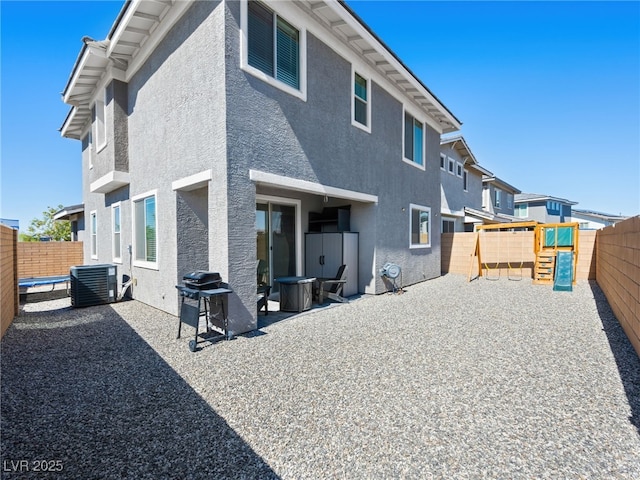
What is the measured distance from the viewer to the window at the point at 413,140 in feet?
39.0

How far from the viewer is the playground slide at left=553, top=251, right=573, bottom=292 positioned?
1137cm

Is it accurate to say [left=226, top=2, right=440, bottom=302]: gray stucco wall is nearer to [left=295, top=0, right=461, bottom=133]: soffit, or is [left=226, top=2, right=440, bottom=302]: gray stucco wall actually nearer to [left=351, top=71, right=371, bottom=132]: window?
[left=351, top=71, right=371, bottom=132]: window

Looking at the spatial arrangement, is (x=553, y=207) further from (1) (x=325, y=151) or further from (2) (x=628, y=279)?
(1) (x=325, y=151)

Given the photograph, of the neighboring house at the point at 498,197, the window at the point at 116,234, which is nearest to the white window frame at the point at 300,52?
the window at the point at 116,234

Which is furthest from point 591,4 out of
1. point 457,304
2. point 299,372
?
point 299,372

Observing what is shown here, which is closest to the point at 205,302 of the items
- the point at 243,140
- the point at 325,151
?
the point at 243,140

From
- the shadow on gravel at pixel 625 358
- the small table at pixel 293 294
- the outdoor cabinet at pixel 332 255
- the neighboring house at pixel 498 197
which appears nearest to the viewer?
the shadow on gravel at pixel 625 358

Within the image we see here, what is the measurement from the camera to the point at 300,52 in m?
7.19

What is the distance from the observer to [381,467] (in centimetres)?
250

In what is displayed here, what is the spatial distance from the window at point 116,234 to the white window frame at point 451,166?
17.2 meters

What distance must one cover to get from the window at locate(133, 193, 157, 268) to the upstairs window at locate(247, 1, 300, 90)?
166 inches

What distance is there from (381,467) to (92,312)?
8337mm

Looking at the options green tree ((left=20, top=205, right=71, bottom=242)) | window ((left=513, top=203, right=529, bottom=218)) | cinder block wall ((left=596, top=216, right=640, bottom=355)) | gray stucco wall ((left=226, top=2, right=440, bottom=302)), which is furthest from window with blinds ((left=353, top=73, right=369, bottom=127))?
green tree ((left=20, top=205, right=71, bottom=242))

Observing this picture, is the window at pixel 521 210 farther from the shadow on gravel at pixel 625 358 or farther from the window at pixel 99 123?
the window at pixel 99 123
